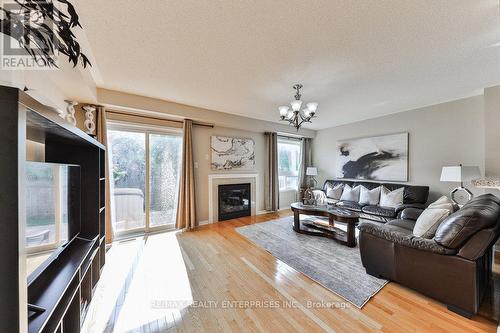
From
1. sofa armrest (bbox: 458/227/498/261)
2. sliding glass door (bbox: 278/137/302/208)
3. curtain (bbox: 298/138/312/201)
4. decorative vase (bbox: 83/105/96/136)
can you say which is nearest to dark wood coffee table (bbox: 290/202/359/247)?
sofa armrest (bbox: 458/227/498/261)

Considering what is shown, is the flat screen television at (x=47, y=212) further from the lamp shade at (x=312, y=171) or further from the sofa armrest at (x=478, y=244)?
the lamp shade at (x=312, y=171)

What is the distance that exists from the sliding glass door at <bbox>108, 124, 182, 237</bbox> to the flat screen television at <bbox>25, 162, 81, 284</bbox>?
170cm

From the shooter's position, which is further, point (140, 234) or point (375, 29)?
point (140, 234)

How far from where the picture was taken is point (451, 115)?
344 cm

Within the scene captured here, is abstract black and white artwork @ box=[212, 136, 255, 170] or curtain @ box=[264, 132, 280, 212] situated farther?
curtain @ box=[264, 132, 280, 212]

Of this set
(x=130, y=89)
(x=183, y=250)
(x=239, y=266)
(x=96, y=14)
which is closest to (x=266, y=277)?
(x=239, y=266)

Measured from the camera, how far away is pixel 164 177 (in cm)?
374

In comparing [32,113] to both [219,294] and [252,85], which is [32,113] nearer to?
[219,294]

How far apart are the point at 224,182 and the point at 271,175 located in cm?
141

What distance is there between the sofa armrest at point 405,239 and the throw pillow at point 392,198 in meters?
2.13

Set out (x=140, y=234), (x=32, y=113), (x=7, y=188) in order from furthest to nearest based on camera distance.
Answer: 1. (x=140, y=234)
2. (x=32, y=113)
3. (x=7, y=188)

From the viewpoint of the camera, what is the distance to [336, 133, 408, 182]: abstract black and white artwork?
408cm

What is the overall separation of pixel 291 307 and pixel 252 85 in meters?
2.78

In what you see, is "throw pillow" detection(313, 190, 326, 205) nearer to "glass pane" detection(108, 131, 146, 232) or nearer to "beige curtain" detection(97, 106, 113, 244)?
"glass pane" detection(108, 131, 146, 232)
